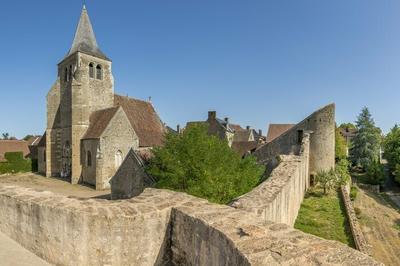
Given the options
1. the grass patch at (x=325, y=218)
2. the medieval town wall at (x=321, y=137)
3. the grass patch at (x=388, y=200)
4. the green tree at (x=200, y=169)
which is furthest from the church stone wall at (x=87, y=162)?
the grass patch at (x=388, y=200)

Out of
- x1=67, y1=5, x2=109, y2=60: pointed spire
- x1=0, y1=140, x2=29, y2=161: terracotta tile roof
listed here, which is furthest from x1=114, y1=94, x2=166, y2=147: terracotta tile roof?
x1=0, y1=140, x2=29, y2=161: terracotta tile roof

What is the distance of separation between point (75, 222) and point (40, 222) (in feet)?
3.37

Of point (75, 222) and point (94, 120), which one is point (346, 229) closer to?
point (75, 222)

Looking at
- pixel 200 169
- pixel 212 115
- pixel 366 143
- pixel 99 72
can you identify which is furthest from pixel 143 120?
pixel 366 143

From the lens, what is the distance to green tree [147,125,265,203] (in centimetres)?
1166

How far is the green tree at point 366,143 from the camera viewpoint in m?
41.8

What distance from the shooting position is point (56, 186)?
90.0ft

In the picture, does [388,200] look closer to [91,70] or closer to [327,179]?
[327,179]

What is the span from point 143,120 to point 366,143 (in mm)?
30993

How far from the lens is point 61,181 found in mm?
30078

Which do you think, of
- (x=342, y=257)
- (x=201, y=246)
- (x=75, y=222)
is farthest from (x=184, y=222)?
(x=342, y=257)

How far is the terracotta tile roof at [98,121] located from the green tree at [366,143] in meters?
34.0

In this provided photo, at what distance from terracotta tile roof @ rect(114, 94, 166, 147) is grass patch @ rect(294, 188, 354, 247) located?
53.5ft

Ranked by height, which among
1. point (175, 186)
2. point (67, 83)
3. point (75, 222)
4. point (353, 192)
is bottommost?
point (353, 192)
